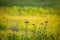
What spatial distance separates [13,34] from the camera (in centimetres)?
186

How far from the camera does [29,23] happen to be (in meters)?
1.87

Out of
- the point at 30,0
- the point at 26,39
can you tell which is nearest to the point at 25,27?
the point at 26,39

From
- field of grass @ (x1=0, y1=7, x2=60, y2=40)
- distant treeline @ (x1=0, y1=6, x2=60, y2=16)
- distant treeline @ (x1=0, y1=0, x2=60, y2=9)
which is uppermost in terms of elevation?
distant treeline @ (x1=0, y1=0, x2=60, y2=9)

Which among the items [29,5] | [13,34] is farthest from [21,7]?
[13,34]

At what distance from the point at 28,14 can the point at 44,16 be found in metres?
0.24

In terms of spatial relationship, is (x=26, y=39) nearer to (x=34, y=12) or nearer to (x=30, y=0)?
(x=34, y=12)

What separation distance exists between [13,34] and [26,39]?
0.21m

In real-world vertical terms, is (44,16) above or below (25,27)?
above

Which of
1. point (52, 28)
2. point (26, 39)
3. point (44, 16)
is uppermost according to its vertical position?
point (44, 16)

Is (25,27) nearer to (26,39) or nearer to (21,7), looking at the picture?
(26,39)

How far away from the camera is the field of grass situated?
1.85 meters

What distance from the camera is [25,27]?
1863 mm

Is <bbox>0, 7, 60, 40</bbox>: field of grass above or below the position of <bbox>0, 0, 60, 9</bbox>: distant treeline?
below

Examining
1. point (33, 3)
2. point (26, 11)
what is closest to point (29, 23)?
point (26, 11)
